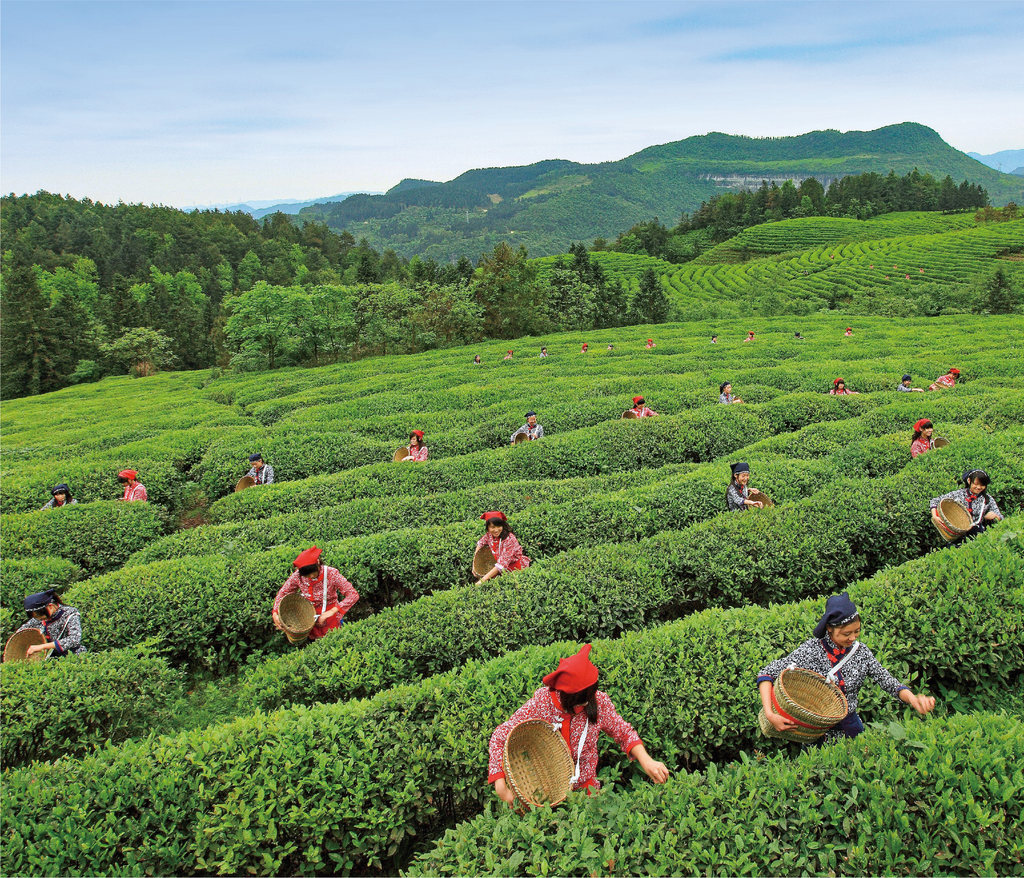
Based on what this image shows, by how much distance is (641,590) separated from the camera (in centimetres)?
696

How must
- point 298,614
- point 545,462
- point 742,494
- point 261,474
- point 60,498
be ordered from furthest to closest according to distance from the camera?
point 545,462
point 261,474
point 60,498
point 742,494
point 298,614

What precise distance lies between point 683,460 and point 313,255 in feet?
419

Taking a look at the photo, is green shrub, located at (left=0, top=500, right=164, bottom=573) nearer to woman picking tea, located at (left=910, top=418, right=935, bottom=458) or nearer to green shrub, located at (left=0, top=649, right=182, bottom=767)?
green shrub, located at (left=0, top=649, right=182, bottom=767)

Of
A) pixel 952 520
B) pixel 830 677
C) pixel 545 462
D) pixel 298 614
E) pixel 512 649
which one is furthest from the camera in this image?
pixel 545 462

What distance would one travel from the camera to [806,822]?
3.41 metres

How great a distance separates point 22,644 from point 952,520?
11.8 m

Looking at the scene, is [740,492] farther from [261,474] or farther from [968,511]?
[261,474]

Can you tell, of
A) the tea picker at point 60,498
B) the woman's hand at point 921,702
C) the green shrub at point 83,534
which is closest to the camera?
the woman's hand at point 921,702

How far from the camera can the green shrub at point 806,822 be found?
321cm

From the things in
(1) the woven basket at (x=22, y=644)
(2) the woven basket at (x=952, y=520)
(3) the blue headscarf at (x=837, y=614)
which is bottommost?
(1) the woven basket at (x=22, y=644)

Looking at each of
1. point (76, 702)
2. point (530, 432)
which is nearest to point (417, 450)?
point (530, 432)

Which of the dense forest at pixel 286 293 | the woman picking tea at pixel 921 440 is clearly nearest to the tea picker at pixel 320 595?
the woman picking tea at pixel 921 440

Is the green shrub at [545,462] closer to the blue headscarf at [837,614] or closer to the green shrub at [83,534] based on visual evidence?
the green shrub at [83,534]

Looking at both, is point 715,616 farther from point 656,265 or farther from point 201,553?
point 656,265
